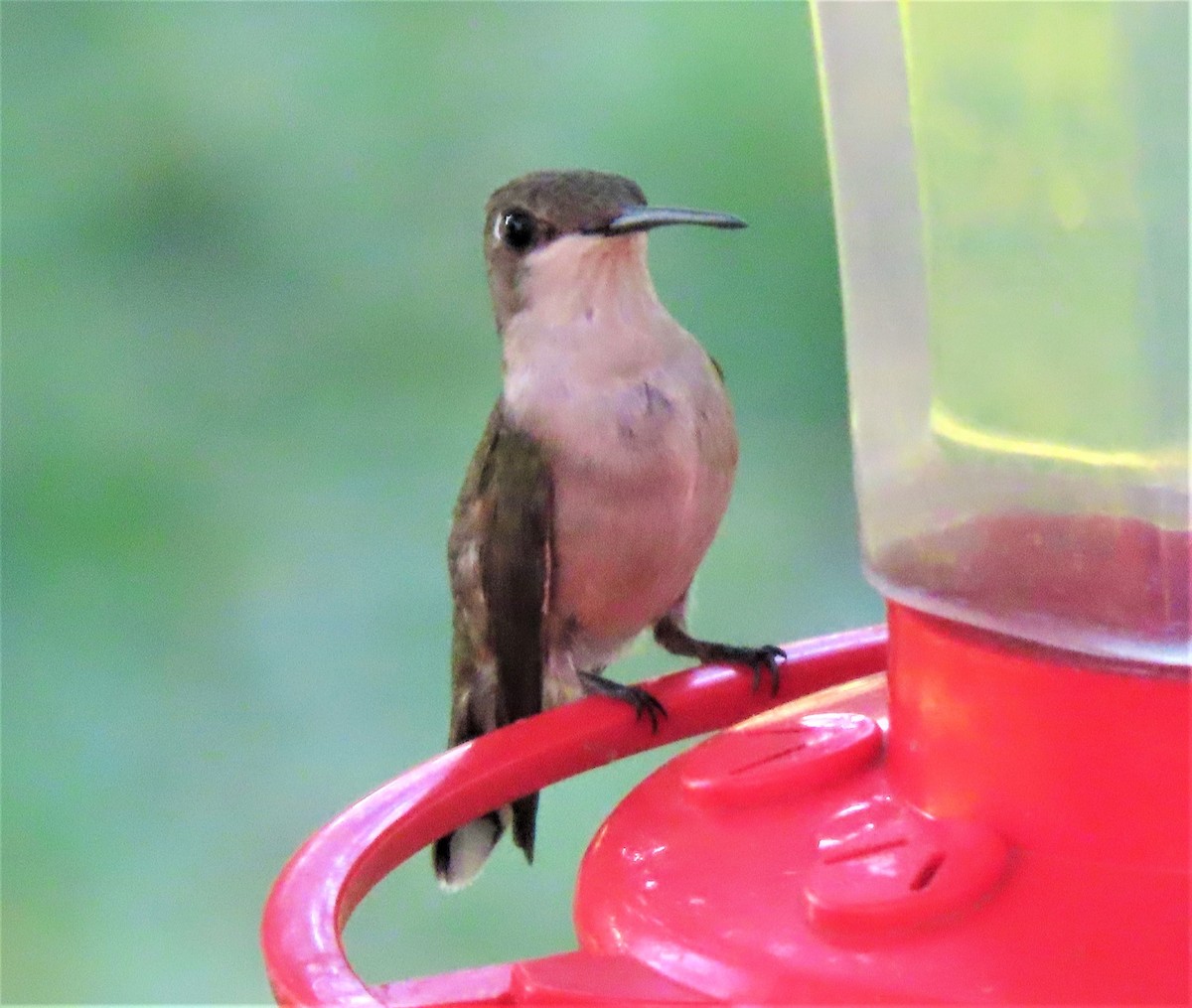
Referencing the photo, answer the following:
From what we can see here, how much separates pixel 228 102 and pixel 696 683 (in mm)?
1708

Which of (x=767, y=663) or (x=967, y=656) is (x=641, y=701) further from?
(x=967, y=656)

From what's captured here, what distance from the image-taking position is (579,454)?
191cm

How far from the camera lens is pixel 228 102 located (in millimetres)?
2762

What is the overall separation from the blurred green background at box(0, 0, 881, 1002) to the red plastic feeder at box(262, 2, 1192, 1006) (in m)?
1.59

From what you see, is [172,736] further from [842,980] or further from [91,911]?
[842,980]

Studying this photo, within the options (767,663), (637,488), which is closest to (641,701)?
(767,663)

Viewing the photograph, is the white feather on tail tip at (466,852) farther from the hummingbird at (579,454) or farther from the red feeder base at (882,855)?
the red feeder base at (882,855)

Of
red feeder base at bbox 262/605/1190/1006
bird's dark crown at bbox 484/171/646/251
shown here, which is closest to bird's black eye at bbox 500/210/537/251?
bird's dark crown at bbox 484/171/646/251

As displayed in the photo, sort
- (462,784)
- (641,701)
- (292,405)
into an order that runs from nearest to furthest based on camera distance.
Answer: (462,784) < (641,701) < (292,405)

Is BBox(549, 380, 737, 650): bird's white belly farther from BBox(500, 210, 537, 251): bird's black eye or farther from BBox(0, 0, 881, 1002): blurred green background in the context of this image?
BBox(0, 0, 881, 1002): blurred green background

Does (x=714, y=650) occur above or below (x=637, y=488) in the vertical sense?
below

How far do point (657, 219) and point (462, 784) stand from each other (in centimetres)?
79

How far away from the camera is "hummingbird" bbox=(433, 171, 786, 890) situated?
6.19 feet

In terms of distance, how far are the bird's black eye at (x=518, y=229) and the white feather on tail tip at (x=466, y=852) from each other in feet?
2.42
